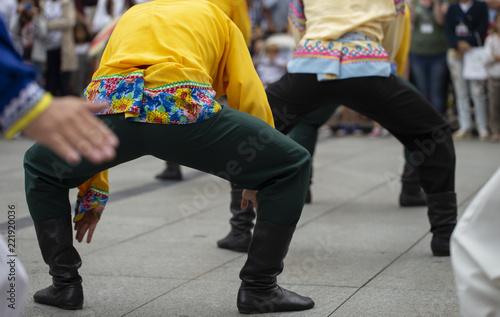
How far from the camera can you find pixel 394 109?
4.18m

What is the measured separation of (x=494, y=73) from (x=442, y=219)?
603 centimetres

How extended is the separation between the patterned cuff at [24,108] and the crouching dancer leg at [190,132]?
3.26ft

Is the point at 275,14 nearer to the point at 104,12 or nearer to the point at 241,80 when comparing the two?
the point at 104,12

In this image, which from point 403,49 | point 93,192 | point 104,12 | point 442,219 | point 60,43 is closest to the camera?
point 93,192

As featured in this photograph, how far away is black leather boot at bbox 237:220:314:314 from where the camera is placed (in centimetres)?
317

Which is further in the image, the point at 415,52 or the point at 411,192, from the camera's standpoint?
the point at 415,52

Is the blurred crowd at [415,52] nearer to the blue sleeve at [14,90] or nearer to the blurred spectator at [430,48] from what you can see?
the blurred spectator at [430,48]

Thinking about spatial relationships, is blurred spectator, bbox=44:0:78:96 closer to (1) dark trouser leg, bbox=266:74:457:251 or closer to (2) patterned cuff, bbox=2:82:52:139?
(1) dark trouser leg, bbox=266:74:457:251

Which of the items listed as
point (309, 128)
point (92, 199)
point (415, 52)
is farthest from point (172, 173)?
point (415, 52)

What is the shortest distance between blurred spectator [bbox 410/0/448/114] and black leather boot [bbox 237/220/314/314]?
755cm

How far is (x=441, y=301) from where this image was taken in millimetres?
3410

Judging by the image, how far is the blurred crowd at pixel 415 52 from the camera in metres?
10.0

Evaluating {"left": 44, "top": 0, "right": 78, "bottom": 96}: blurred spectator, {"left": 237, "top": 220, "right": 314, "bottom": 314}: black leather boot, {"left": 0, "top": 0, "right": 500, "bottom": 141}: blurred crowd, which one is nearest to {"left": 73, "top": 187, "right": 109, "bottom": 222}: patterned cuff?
{"left": 237, "top": 220, "right": 314, "bottom": 314}: black leather boot

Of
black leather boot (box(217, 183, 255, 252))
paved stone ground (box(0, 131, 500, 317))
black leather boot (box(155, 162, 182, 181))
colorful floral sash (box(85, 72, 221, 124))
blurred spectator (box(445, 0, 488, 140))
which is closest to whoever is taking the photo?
colorful floral sash (box(85, 72, 221, 124))
